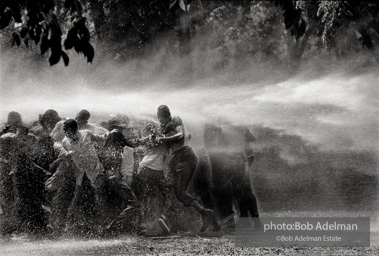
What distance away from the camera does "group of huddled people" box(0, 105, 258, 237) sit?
1347 centimetres

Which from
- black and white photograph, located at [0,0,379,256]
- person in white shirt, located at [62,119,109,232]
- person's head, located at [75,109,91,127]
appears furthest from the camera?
person's head, located at [75,109,91,127]

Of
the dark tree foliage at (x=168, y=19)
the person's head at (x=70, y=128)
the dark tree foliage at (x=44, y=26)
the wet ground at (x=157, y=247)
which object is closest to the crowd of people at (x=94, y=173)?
the person's head at (x=70, y=128)

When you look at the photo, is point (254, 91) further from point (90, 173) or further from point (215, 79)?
point (215, 79)

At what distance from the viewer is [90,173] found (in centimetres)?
1354

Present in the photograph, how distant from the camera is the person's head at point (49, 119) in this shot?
45.6 ft

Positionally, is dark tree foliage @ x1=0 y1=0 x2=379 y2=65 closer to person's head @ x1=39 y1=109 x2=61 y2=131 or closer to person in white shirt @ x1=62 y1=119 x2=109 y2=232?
person's head @ x1=39 y1=109 x2=61 y2=131

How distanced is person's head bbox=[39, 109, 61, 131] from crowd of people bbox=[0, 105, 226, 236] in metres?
0.01

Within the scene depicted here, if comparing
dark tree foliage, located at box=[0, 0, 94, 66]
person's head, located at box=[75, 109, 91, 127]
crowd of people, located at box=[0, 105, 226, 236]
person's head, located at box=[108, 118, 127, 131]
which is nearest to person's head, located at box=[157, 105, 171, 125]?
crowd of people, located at box=[0, 105, 226, 236]

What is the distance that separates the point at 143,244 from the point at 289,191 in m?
3.47

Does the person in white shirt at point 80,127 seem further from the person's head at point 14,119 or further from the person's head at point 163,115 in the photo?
the person's head at point 163,115

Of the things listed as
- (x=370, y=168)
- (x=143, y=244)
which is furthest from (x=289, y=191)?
(x=143, y=244)

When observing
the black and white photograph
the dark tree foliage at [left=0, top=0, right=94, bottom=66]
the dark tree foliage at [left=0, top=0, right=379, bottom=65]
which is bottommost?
the black and white photograph

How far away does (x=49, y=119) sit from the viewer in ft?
45.6

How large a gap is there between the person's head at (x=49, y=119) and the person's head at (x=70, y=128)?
51cm
